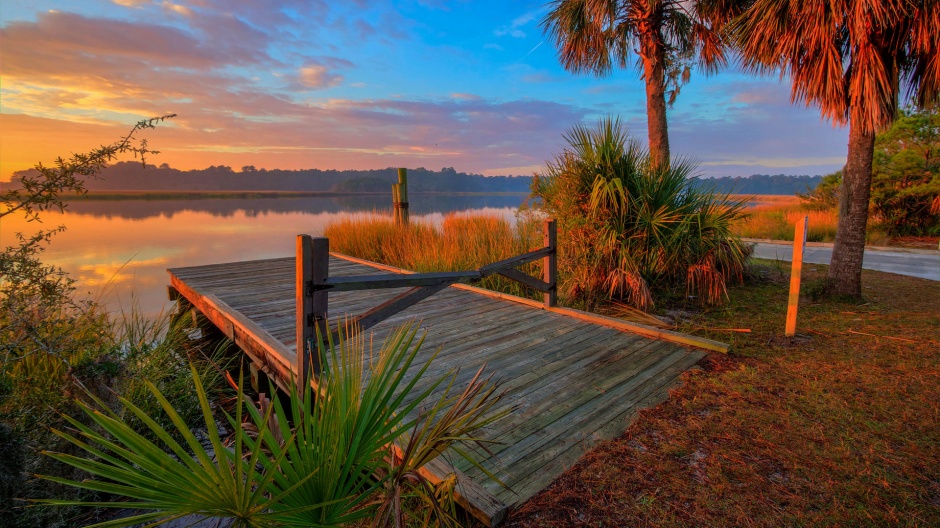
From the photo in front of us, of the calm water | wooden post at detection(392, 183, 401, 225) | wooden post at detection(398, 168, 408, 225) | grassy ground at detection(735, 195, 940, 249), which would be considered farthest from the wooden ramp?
grassy ground at detection(735, 195, 940, 249)

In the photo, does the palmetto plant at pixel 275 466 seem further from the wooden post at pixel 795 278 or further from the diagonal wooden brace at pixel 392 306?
the wooden post at pixel 795 278

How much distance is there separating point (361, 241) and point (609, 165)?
294 inches

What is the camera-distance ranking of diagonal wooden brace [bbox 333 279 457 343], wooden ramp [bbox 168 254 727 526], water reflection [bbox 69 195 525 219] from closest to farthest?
wooden ramp [bbox 168 254 727 526], diagonal wooden brace [bbox 333 279 457 343], water reflection [bbox 69 195 525 219]

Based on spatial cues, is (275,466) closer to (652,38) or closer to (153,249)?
Result: (652,38)

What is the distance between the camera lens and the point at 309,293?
2904 mm

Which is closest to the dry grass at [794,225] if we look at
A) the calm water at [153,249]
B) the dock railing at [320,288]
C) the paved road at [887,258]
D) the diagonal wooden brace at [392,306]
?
the paved road at [887,258]

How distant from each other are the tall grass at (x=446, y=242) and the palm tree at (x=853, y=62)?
4.22 meters

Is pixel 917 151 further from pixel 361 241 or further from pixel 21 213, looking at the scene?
pixel 21 213

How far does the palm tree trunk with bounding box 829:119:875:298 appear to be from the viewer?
575 cm

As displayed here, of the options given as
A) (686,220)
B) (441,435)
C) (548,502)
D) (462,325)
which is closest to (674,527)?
(548,502)

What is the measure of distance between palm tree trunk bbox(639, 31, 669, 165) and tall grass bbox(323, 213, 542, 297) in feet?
9.69

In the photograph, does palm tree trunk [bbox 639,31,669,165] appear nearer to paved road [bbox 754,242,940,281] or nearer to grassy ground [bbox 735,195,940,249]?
paved road [bbox 754,242,940,281]

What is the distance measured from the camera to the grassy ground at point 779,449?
7.15 feet

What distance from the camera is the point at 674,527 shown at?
2080 millimetres
